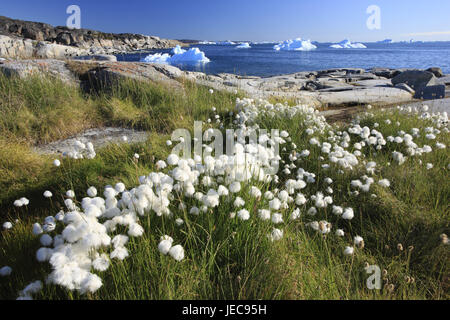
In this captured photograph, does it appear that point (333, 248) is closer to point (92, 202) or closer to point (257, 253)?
point (257, 253)

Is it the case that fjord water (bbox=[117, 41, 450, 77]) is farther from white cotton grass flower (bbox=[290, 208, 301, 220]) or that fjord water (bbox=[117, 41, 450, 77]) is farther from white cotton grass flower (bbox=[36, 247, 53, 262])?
white cotton grass flower (bbox=[36, 247, 53, 262])

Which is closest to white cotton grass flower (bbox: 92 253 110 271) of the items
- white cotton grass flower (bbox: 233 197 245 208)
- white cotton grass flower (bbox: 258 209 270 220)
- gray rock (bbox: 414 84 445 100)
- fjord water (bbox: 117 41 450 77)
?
white cotton grass flower (bbox: 233 197 245 208)

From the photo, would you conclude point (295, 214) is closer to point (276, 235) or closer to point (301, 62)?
point (276, 235)

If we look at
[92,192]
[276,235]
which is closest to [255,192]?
[276,235]

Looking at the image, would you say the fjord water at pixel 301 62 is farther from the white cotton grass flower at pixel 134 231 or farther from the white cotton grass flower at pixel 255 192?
the white cotton grass flower at pixel 134 231

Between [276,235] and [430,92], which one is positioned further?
[430,92]

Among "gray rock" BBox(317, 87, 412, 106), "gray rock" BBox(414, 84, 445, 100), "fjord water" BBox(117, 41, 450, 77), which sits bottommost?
"gray rock" BBox(317, 87, 412, 106)

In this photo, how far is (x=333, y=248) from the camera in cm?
280

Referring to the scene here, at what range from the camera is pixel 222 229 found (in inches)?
90.8

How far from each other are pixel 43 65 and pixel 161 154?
5699mm

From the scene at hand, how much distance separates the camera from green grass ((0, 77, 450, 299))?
6.20 feet

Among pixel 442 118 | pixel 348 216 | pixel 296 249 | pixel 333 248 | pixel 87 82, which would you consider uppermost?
pixel 87 82

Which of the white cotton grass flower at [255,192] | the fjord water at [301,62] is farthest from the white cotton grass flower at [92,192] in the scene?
the fjord water at [301,62]
